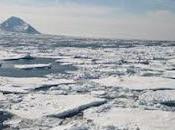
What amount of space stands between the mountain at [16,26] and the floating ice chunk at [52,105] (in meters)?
89.1

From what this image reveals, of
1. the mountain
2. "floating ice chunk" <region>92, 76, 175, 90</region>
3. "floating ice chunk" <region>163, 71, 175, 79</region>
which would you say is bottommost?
"floating ice chunk" <region>163, 71, 175, 79</region>

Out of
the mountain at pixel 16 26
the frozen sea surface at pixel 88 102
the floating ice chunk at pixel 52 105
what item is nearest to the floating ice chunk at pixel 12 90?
the frozen sea surface at pixel 88 102

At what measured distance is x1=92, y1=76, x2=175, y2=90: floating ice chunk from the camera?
42.6 feet

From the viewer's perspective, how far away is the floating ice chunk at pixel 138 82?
1299 centimetres

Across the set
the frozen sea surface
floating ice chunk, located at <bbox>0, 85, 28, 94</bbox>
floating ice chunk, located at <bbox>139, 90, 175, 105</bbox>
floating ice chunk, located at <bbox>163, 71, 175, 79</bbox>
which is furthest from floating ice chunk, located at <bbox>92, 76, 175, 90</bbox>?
floating ice chunk, located at <bbox>0, 85, 28, 94</bbox>

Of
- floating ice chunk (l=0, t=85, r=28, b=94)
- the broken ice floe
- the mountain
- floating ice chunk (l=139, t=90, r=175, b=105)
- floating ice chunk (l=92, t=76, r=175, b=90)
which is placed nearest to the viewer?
the broken ice floe

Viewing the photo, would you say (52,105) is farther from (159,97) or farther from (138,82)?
(138,82)

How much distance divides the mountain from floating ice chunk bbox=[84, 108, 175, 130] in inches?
3581

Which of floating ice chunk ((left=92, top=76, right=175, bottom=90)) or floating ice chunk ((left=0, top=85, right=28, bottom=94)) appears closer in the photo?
floating ice chunk ((left=0, top=85, right=28, bottom=94))

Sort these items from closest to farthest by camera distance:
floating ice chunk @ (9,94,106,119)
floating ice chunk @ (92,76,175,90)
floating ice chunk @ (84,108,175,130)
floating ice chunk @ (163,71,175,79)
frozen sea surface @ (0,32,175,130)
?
floating ice chunk @ (84,108,175,130) → frozen sea surface @ (0,32,175,130) → floating ice chunk @ (9,94,106,119) → floating ice chunk @ (92,76,175,90) → floating ice chunk @ (163,71,175,79)

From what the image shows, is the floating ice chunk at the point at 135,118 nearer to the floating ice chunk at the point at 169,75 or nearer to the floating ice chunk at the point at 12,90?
the floating ice chunk at the point at 12,90

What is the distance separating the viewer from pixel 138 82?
13773mm

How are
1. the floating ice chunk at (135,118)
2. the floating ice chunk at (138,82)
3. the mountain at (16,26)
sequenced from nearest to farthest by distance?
the floating ice chunk at (135,118) < the floating ice chunk at (138,82) < the mountain at (16,26)

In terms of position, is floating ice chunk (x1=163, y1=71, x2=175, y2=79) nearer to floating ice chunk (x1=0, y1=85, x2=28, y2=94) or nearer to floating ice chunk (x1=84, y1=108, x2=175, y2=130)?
floating ice chunk (x1=0, y1=85, x2=28, y2=94)
